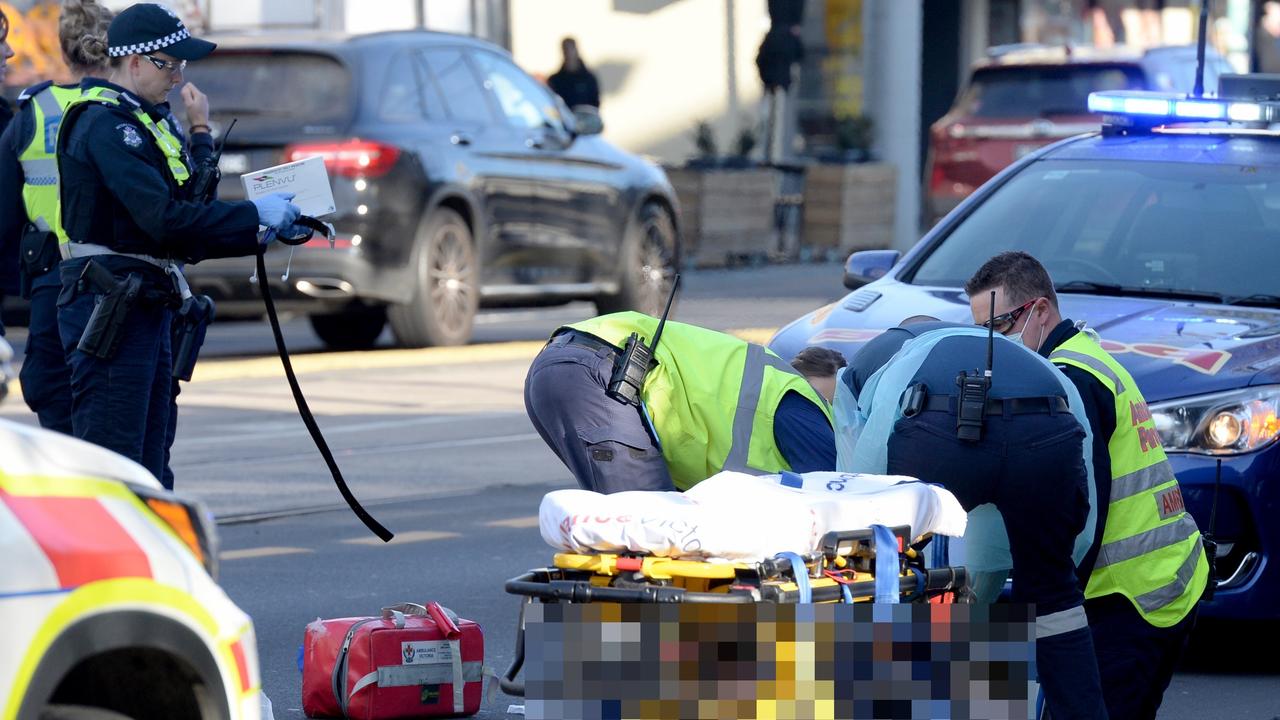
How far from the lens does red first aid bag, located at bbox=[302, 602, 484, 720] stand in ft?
19.2

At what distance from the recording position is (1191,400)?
6453mm

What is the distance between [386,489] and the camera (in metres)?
9.83

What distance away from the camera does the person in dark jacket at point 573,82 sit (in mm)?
21703

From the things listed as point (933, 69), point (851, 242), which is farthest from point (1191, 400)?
point (933, 69)

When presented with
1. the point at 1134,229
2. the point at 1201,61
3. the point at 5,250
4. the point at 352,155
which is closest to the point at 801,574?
the point at 5,250

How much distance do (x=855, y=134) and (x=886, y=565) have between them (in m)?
22.2

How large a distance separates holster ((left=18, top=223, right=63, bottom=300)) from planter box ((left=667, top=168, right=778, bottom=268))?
602 inches

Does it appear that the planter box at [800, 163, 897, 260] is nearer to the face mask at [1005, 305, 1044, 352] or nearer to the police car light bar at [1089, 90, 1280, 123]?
the police car light bar at [1089, 90, 1280, 123]

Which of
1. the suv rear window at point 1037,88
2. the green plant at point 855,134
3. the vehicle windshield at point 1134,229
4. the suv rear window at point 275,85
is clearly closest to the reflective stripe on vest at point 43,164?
the vehicle windshield at point 1134,229

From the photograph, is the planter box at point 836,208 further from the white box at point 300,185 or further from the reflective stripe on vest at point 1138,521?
the reflective stripe on vest at point 1138,521

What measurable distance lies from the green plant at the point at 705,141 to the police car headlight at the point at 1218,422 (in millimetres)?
17665

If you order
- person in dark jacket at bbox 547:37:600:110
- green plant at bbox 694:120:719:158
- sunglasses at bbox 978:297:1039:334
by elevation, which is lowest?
green plant at bbox 694:120:719:158

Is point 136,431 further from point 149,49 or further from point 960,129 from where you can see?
point 960,129

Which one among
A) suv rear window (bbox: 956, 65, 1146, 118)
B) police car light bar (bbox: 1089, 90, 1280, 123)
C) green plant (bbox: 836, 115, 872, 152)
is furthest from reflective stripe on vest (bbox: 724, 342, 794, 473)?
green plant (bbox: 836, 115, 872, 152)
